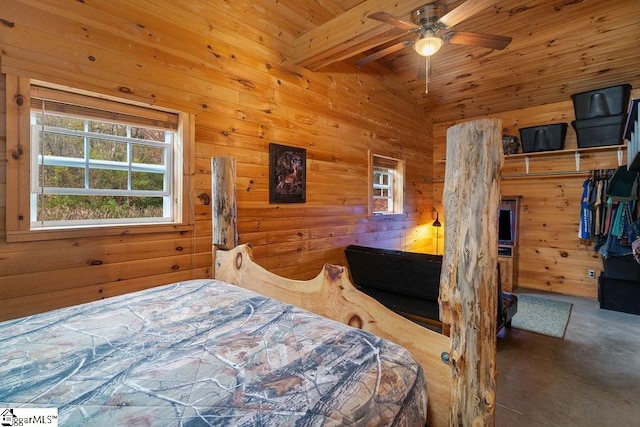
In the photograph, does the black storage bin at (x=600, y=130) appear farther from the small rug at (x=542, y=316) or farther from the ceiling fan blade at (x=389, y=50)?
the ceiling fan blade at (x=389, y=50)

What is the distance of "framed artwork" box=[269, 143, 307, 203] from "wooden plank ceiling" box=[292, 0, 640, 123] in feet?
3.36

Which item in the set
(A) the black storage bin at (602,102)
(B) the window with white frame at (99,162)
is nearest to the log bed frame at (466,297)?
(B) the window with white frame at (99,162)

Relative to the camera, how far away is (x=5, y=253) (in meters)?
1.66

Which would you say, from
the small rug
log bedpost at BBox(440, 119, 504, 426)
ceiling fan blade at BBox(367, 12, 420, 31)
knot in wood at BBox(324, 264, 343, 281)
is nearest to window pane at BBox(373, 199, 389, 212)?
the small rug

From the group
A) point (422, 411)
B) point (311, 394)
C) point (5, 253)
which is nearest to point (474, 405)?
point (422, 411)

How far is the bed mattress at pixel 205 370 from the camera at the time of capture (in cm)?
68

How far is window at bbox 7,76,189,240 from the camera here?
1.79 m

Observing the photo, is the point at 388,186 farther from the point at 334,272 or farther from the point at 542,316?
the point at 334,272

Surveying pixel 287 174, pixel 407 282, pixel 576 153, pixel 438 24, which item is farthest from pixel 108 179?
pixel 576 153

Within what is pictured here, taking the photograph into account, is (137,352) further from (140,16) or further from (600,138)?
(600,138)

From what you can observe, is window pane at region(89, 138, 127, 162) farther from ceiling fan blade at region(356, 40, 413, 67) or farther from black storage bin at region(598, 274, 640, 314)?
black storage bin at region(598, 274, 640, 314)

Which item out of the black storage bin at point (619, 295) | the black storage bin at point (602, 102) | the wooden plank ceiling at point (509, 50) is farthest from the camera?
the black storage bin at point (602, 102)

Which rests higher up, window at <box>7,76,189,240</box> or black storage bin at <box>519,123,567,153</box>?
black storage bin at <box>519,123,567,153</box>

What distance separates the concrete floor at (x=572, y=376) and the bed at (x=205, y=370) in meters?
1.51
